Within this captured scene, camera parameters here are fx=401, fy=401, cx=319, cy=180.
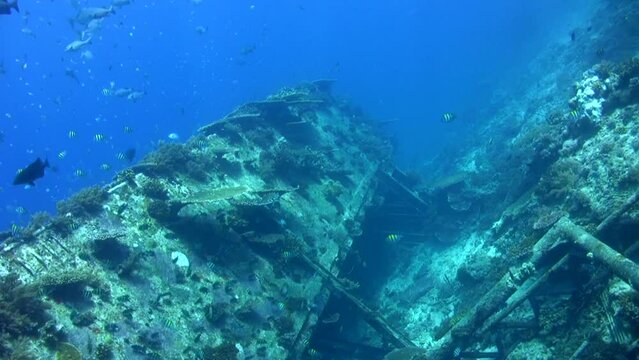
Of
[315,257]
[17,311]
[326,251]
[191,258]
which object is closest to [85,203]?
[191,258]

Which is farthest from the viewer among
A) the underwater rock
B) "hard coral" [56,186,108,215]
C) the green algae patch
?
the underwater rock

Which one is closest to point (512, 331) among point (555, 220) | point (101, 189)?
point (555, 220)

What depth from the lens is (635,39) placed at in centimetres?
2062

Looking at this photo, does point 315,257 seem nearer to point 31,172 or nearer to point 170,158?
point 170,158

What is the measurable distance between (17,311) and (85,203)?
9.80 feet

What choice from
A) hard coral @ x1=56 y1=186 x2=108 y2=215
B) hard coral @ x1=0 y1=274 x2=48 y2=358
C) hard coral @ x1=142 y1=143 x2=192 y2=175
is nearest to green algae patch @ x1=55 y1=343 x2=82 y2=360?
hard coral @ x1=0 y1=274 x2=48 y2=358

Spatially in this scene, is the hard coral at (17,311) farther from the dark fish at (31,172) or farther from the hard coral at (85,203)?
the dark fish at (31,172)

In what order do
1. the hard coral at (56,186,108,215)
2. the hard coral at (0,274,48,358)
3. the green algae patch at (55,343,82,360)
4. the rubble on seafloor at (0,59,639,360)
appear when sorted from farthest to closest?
1. the hard coral at (56,186,108,215)
2. the rubble on seafloor at (0,59,639,360)
3. the green algae patch at (55,343,82,360)
4. the hard coral at (0,274,48,358)

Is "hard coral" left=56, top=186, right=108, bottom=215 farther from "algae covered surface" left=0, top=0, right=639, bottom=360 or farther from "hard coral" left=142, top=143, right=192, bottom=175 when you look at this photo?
"hard coral" left=142, top=143, right=192, bottom=175

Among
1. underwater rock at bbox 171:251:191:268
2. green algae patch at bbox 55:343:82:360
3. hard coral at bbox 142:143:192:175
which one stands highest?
hard coral at bbox 142:143:192:175

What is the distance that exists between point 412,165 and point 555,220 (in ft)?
86.2

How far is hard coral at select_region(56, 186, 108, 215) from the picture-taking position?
8953 mm

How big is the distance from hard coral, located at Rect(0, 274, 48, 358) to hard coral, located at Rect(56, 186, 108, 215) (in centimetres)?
217

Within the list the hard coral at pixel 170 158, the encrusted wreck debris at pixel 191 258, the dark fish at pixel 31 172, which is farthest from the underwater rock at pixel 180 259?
the dark fish at pixel 31 172
